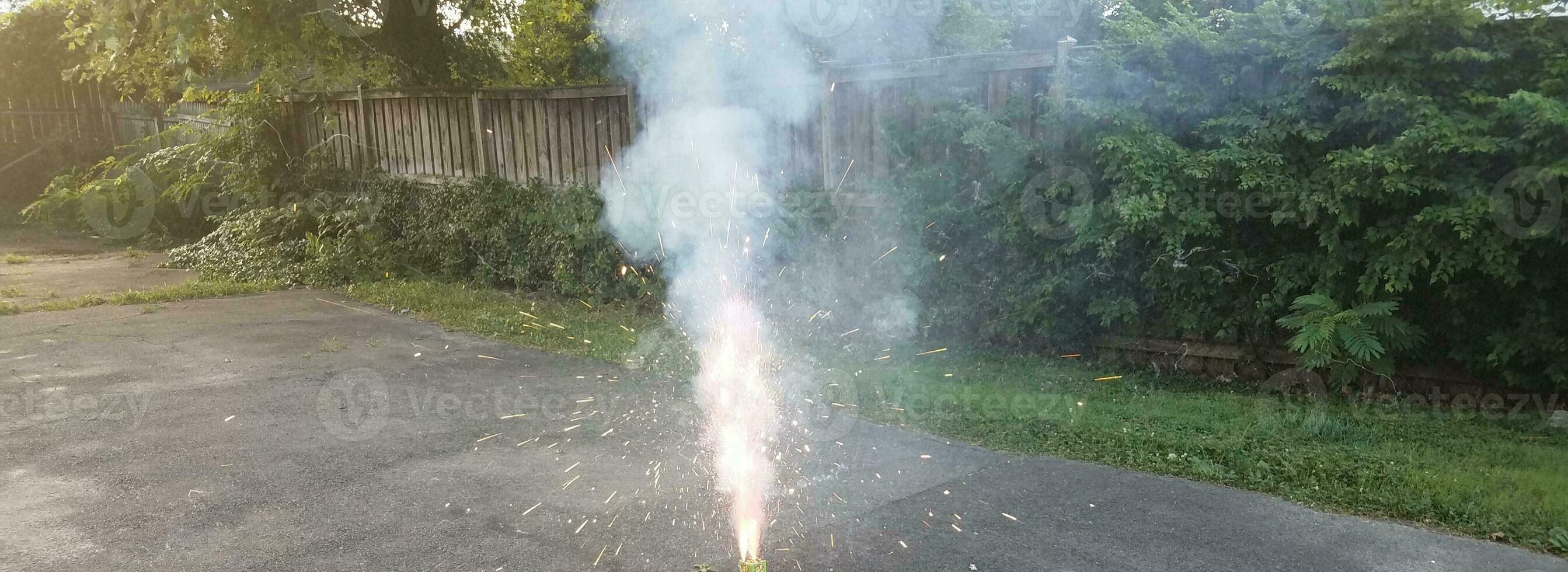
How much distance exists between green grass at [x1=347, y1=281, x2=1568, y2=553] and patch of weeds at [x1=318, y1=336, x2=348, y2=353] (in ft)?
6.26

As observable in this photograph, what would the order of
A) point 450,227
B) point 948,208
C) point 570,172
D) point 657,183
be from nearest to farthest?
point 948,208
point 657,183
point 570,172
point 450,227

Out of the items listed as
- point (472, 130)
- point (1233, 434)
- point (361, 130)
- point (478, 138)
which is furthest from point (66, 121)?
point (1233, 434)

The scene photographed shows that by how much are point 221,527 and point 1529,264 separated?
6682 millimetres

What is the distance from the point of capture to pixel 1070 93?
22.8ft

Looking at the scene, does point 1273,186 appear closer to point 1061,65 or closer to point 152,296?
point 1061,65

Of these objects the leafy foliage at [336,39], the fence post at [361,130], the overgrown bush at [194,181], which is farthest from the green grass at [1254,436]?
the overgrown bush at [194,181]

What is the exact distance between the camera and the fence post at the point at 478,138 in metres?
11.3

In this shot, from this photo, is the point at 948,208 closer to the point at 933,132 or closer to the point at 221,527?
the point at 933,132

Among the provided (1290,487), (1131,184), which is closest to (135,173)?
(1131,184)

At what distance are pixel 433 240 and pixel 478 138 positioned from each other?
1.24 m

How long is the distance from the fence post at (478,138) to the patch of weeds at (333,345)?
123 inches

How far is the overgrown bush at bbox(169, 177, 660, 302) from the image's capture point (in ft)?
31.9

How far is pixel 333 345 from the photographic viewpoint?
27.5 feet

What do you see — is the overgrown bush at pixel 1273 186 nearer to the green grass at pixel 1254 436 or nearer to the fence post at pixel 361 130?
the green grass at pixel 1254 436
